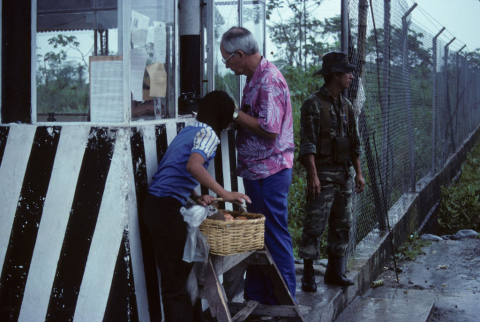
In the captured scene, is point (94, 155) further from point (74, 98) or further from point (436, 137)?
point (436, 137)

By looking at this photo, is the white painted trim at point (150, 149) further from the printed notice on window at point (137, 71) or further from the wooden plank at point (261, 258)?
the wooden plank at point (261, 258)

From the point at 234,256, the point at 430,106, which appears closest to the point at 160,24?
the point at 234,256

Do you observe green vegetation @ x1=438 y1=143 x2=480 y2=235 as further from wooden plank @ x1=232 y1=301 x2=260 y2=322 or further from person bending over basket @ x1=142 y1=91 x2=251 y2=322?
person bending over basket @ x1=142 y1=91 x2=251 y2=322

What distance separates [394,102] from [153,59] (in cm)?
482

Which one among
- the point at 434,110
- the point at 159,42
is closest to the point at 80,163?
the point at 159,42

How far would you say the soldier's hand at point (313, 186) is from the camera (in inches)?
183

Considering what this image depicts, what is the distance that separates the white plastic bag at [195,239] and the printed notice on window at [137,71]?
29.0 inches

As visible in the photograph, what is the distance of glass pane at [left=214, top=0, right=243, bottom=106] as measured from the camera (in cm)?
455

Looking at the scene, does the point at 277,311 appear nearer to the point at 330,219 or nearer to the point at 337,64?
the point at 330,219

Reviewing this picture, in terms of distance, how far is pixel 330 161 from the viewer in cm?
474

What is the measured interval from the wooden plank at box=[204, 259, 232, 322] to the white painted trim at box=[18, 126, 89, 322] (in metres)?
0.85

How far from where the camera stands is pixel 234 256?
3.46 meters

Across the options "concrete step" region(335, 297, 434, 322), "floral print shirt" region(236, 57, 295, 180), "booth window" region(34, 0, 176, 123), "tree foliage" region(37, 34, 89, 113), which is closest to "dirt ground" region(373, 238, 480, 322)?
"concrete step" region(335, 297, 434, 322)

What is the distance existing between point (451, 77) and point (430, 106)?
3.65 m
